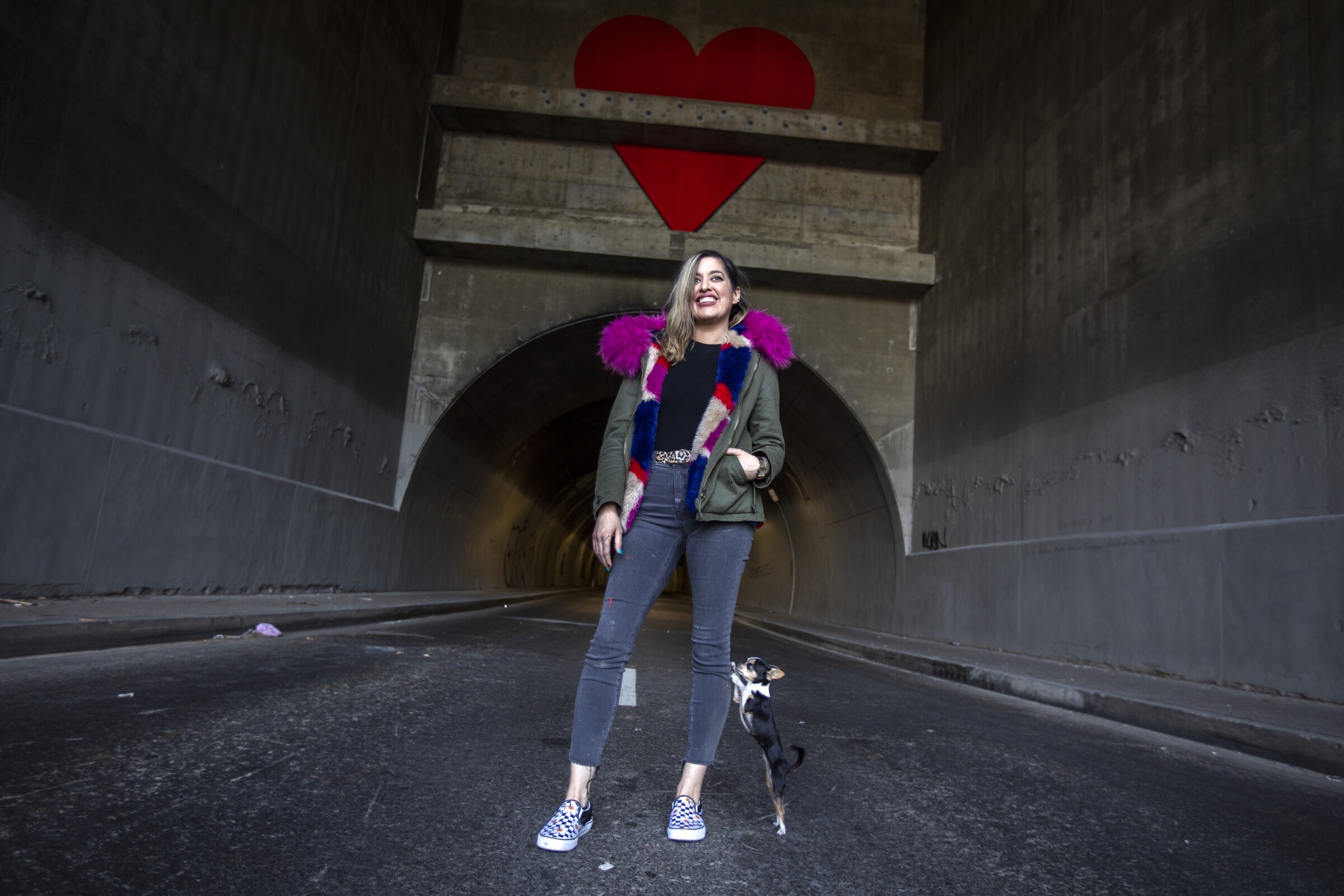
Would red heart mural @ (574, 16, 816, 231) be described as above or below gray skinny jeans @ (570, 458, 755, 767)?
above

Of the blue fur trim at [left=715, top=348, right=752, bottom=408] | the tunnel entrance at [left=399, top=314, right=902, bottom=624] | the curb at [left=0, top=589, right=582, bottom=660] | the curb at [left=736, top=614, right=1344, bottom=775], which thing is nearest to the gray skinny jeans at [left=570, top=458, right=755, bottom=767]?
the blue fur trim at [left=715, top=348, right=752, bottom=408]

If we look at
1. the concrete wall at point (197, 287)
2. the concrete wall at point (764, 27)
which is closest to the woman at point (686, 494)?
the concrete wall at point (197, 287)

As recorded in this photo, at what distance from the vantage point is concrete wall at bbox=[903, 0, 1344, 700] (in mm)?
6371

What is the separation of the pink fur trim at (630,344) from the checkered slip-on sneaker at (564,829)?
4.60ft

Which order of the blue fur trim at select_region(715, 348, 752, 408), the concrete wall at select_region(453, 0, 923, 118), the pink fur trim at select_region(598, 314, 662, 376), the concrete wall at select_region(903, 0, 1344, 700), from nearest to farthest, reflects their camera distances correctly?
the blue fur trim at select_region(715, 348, 752, 408) → the pink fur trim at select_region(598, 314, 662, 376) → the concrete wall at select_region(903, 0, 1344, 700) → the concrete wall at select_region(453, 0, 923, 118)

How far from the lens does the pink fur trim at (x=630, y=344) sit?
2928 millimetres

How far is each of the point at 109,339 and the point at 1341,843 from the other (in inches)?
351

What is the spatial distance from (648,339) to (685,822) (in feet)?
5.19

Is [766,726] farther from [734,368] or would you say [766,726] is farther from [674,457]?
[734,368]

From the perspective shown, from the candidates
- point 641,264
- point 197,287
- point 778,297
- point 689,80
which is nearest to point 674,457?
point 197,287

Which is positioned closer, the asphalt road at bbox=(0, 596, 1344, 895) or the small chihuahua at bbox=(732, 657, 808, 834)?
the asphalt road at bbox=(0, 596, 1344, 895)

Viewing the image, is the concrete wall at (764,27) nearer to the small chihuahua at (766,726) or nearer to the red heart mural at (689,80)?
the red heart mural at (689,80)

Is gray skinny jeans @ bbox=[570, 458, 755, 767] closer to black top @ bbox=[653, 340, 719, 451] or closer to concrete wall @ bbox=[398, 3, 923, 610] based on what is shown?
black top @ bbox=[653, 340, 719, 451]

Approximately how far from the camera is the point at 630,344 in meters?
2.94
